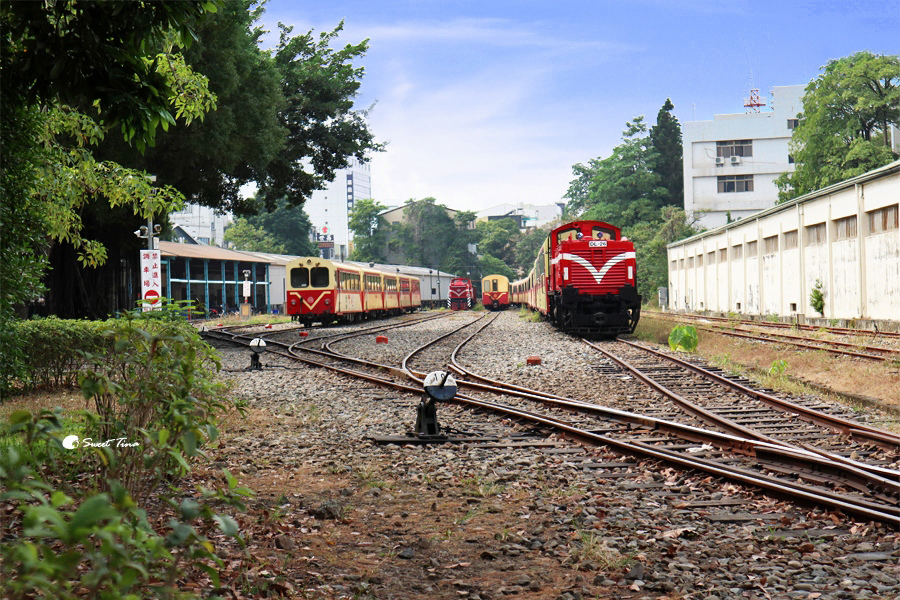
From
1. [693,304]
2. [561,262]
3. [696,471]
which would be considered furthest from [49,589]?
[693,304]

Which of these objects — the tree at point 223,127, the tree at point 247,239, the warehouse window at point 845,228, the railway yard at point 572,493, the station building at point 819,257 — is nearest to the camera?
the railway yard at point 572,493

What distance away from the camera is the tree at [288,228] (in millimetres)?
89000

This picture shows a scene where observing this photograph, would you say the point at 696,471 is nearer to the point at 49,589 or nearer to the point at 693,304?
the point at 49,589

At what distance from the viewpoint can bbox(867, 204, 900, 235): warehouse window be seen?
70.0 ft

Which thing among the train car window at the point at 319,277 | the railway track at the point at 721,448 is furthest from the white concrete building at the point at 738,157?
the railway track at the point at 721,448

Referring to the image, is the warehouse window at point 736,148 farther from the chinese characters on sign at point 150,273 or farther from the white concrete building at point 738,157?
the chinese characters on sign at point 150,273

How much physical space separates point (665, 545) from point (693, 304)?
42.6 m

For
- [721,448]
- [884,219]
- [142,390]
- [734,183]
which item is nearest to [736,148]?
[734,183]

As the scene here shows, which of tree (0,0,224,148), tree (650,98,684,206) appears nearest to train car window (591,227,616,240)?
tree (0,0,224,148)

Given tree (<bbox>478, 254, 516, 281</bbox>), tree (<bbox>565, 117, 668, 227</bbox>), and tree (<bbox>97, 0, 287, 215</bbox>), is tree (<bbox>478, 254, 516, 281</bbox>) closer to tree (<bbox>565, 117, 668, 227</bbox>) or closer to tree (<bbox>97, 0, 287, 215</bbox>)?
tree (<bbox>565, 117, 668, 227</bbox>)

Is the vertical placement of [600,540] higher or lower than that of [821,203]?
lower

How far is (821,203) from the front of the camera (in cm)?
2606

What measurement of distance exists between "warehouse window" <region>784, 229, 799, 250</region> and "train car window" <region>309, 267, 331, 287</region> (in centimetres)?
1755

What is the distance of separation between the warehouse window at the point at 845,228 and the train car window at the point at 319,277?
17.8 metres
